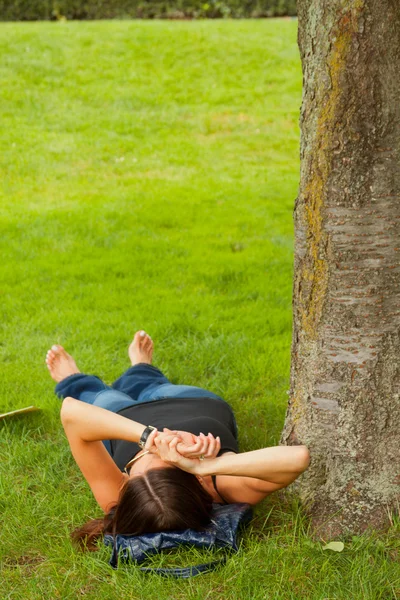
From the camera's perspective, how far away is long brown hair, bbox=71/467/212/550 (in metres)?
2.80

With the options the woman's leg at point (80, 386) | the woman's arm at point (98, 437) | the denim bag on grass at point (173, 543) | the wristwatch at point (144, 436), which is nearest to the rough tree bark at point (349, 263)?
the denim bag on grass at point (173, 543)

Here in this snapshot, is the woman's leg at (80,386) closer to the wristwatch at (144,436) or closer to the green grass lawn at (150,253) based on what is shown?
the green grass lawn at (150,253)

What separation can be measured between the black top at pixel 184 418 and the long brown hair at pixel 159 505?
1.18 feet

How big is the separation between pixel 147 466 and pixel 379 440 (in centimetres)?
91

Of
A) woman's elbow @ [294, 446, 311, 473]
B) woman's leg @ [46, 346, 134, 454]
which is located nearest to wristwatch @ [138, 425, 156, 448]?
woman's elbow @ [294, 446, 311, 473]

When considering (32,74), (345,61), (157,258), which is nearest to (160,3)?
(32,74)

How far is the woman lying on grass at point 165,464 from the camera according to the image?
9.19 feet

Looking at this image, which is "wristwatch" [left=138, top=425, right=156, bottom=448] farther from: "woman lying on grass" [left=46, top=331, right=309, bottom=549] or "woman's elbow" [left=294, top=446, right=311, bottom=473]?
"woman's elbow" [left=294, top=446, right=311, bottom=473]

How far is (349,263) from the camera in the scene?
2.84 m

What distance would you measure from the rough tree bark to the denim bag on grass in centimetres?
38

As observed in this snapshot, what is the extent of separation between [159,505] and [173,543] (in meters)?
0.16

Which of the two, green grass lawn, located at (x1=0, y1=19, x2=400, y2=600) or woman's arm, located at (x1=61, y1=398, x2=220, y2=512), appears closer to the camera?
green grass lawn, located at (x1=0, y1=19, x2=400, y2=600)

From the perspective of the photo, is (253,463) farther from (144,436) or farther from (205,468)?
(144,436)

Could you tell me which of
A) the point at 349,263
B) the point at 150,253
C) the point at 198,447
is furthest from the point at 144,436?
the point at 150,253
